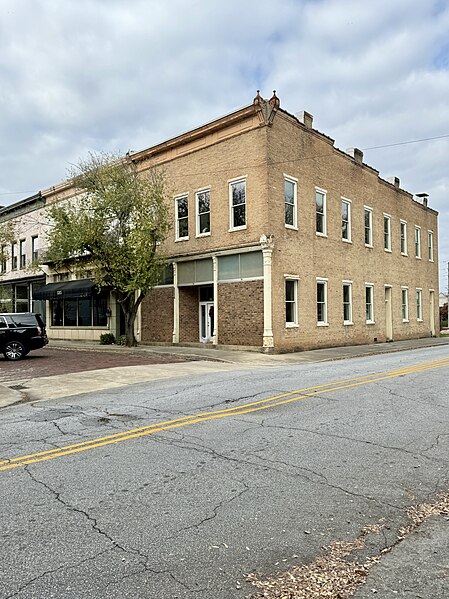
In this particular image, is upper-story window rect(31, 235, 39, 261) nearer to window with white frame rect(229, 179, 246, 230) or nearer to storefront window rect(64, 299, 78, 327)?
storefront window rect(64, 299, 78, 327)

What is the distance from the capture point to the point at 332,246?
26391 mm

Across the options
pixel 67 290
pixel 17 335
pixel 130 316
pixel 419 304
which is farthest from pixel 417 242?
pixel 17 335

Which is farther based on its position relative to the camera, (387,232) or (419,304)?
(419,304)

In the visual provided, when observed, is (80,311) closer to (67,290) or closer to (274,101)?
(67,290)

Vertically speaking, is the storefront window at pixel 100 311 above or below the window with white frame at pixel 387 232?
below

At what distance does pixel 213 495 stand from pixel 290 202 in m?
19.9

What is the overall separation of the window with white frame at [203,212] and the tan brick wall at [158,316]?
346cm

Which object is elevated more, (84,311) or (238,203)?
(238,203)

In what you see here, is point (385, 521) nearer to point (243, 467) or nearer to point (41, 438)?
point (243, 467)

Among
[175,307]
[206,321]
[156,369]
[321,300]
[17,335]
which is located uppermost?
[321,300]

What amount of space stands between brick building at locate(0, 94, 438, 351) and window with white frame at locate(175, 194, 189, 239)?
0.17 feet

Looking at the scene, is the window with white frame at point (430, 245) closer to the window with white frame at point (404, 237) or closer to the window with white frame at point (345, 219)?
the window with white frame at point (404, 237)

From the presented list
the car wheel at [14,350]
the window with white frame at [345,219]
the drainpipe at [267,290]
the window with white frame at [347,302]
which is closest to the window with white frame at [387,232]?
the window with white frame at [345,219]

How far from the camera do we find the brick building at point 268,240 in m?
22.2
